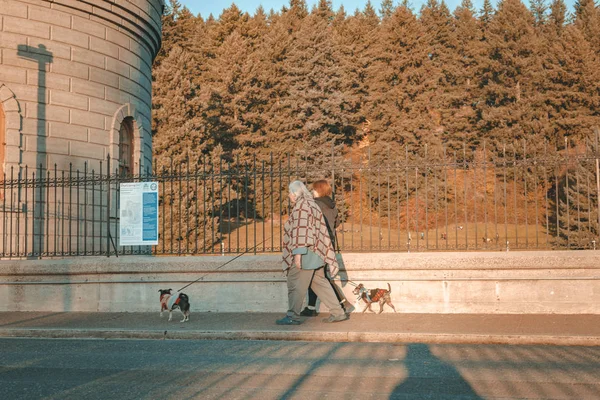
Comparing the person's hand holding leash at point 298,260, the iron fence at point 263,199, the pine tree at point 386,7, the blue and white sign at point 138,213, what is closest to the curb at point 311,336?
the person's hand holding leash at point 298,260

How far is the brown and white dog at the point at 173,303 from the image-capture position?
10000 millimetres

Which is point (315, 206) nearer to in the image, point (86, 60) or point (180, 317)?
point (180, 317)

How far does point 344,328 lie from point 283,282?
201 centimetres

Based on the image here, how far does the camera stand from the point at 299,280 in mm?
9500

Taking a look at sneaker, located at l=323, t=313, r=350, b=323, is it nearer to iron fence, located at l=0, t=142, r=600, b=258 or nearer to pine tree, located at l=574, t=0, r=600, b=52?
iron fence, located at l=0, t=142, r=600, b=258

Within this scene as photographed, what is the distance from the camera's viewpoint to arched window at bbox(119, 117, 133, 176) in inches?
680

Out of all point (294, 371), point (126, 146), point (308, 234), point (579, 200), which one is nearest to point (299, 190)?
point (308, 234)

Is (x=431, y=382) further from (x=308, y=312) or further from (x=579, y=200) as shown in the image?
(x=579, y=200)

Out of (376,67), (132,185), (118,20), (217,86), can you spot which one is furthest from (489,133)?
(132,185)

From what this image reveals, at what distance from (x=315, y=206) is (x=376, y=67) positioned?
2023 inches

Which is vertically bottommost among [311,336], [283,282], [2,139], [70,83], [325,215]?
[311,336]

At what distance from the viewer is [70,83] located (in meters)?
15.3

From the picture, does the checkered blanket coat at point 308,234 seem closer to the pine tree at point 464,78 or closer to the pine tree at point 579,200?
the pine tree at point 579,200

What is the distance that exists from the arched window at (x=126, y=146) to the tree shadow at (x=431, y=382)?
11802 millimetres
